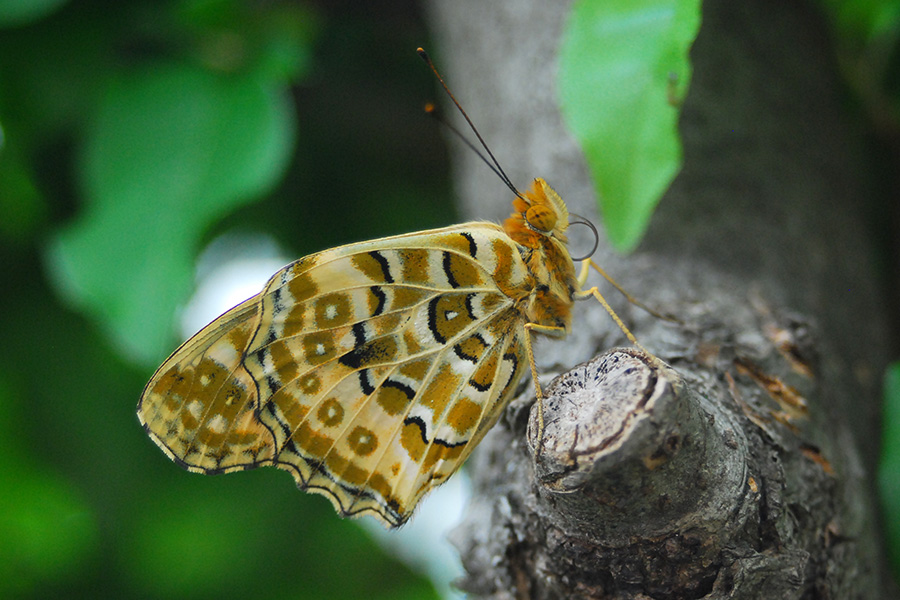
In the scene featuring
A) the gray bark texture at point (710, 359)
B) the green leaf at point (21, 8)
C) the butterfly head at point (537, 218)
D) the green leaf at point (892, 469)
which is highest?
the green leaf at point (21, 8)

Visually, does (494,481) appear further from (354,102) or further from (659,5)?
(354,102)

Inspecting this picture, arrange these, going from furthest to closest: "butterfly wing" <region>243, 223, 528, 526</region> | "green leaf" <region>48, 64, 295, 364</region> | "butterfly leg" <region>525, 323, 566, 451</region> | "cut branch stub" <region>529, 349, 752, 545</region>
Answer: "green leaf" <region>48, 64, 295, 364</region>, "butterfly wing" <region>243, 223, 528, 526</region>, "butterfly leg" <region>525, 323, 566, 451</region>, "cut branch stub" <region>529, 349, 752, 545</region>

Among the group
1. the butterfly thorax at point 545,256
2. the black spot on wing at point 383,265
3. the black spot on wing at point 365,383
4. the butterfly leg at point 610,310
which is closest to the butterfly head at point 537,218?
the butterfly thorax at point 545,256

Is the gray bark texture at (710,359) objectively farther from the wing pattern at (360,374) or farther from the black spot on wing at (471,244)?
the black spot on wing at (471,244)

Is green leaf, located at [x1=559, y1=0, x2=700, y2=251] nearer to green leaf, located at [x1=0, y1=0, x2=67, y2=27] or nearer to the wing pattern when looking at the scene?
the wing pattern

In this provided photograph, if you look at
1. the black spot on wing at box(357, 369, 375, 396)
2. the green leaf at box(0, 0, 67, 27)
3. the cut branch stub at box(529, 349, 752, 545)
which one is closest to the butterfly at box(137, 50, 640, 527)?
the black spot on wing at box(357, 369, 375, 396)

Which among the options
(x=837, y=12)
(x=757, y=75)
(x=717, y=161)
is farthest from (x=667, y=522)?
(x=837, y=12)
